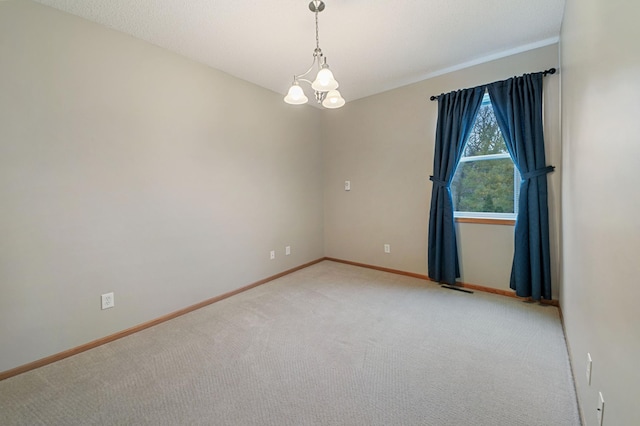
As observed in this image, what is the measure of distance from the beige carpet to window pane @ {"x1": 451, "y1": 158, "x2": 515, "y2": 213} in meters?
1.08

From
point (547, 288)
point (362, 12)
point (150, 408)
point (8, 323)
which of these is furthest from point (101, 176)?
point (547, 288)

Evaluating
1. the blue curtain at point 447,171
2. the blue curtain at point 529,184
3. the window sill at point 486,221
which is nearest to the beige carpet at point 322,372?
the blue curtain at point 529,184

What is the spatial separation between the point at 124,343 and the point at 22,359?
1.86 ft

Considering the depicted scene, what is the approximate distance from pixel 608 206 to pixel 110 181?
3073mm

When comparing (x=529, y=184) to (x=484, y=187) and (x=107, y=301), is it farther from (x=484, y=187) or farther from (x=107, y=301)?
(x=107, y=301)

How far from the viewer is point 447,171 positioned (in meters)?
3.16

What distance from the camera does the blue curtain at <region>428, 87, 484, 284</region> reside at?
3.03 meters

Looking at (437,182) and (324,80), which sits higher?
(324,80)

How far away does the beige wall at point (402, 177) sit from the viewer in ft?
8.89

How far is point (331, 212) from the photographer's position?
442 centimetres

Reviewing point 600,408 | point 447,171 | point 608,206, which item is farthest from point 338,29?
point 600,408

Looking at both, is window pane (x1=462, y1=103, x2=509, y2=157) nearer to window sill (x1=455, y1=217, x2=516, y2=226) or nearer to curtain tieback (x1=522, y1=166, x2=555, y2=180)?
curtain tieback (x1=522, y1=166, x2=555, y2=180)

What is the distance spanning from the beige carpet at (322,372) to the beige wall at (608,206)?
0.39 meters

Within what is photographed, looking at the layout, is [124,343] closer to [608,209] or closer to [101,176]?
[101,176]
